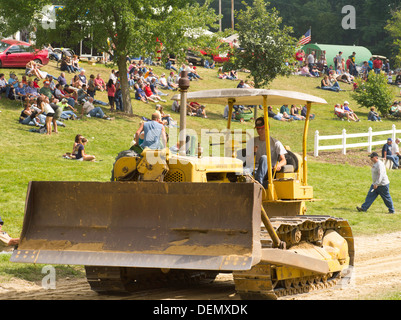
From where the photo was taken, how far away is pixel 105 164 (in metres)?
19.5

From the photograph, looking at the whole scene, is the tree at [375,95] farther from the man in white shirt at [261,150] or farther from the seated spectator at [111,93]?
the man in white shirt at [261,150]

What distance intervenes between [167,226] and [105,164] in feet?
39.1

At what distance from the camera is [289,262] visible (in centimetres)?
→ 845

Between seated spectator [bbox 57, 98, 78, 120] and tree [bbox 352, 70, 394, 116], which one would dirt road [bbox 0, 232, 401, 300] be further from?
tree [bbox 352, 70, 394, 116]

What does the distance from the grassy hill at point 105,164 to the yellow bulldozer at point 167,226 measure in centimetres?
537

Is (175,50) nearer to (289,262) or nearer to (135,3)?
(135,3)

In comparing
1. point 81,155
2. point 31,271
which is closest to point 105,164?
point 81,155

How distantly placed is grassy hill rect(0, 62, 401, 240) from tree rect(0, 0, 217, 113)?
271 centimetres

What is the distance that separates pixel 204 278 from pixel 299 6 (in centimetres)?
7174

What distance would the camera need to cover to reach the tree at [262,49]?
108ft

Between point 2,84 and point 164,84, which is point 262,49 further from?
point 2,84

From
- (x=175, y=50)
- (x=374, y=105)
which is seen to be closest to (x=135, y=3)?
(x=175, y=50)

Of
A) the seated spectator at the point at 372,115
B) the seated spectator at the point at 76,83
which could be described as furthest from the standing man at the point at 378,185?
the seated spectator at the point at 372,115
